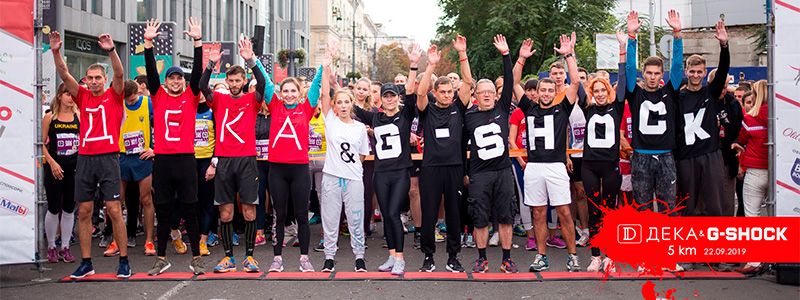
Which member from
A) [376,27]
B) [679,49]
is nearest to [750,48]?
[679,49]

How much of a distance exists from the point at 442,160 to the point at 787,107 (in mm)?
3440

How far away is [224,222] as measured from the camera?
8539mm

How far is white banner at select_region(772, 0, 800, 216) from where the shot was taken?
7734 mm

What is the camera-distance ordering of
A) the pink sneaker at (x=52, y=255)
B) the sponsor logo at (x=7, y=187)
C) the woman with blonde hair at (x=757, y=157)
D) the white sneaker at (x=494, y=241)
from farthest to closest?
the white sneaker at (x=494, y=241) < the pink sneaker at (x=52, y=255) < the woman with blonde hair at (x=757, y=157) < the sponsor logo at (x=7, y=187)

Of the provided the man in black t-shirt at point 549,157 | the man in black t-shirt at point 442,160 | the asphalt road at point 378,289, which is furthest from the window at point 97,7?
the man in black t-shirt at point 549,157

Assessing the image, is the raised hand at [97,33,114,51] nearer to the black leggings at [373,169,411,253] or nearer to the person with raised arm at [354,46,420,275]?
the person with raised arm at [354,46,420,275]

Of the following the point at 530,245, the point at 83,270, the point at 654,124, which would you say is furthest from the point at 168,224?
the point at 654,124

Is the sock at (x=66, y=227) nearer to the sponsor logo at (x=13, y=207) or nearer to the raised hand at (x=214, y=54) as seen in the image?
the sponsor logo at (x=13, y=207)

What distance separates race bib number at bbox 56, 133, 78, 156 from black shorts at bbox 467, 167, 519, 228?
4739mm

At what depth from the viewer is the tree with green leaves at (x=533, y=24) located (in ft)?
138

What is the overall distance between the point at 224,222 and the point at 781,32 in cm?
593

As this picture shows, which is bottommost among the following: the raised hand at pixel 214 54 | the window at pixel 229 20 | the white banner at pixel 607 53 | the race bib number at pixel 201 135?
the race bib number at pixel 201 135

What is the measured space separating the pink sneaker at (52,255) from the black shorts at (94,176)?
4.77ft

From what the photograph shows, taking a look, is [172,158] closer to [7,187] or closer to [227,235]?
[227,235]
